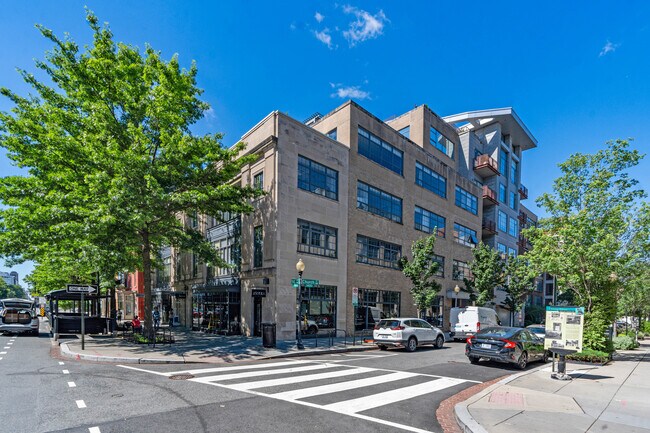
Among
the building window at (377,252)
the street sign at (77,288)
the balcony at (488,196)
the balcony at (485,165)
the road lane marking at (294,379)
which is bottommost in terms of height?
the road lane marking at (294,379)

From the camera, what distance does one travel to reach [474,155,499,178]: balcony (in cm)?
4069

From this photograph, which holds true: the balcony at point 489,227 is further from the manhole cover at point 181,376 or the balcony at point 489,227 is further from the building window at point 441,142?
the manhole cover at point 181,376

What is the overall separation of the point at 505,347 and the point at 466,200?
89.8ft

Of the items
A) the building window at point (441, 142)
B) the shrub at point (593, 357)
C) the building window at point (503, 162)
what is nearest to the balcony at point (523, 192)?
the building window at point (503, 162)

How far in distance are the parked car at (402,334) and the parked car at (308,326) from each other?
14.3 feet

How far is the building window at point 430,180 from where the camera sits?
104 feet

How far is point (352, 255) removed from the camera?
24.5 metres

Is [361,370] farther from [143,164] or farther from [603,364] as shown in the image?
[143,164]

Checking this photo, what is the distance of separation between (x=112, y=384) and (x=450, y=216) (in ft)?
104

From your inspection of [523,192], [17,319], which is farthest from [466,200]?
[17,319]

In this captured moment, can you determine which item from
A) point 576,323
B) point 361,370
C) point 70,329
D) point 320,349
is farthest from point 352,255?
point 70,329

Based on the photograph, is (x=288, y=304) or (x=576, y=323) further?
(x=288, y=304)

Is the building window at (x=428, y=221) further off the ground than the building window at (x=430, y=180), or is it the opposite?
the building window at (x=430, y=180)

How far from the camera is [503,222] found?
45.8 m
